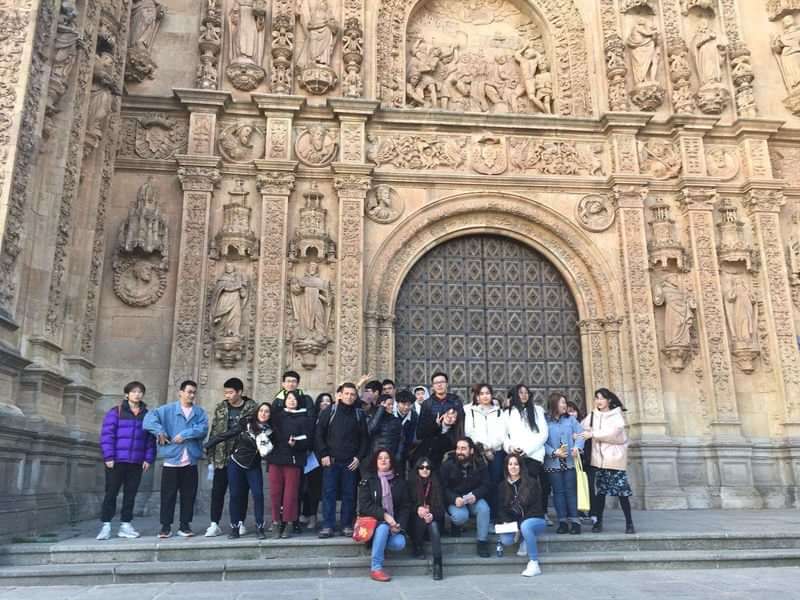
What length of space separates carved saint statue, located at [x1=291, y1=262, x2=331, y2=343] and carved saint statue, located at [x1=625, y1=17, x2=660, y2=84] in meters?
7.98

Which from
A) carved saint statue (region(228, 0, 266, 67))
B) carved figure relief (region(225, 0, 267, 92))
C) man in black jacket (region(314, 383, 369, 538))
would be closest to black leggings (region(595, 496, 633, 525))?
man in black jacket (region(314, 383, 369, 538))

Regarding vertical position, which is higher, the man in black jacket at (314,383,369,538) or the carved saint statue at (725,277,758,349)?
→ the carved saint statue at (725,277,758,349)

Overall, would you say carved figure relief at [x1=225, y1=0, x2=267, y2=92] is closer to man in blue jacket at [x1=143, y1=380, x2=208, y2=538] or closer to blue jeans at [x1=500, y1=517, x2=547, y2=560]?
man in blue jacket at [x1=143, y1=380, x2=208, y2=538]

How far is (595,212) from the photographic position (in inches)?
531

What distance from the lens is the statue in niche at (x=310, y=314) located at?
1194 centimetres

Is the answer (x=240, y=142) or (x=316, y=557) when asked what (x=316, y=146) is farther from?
(x=316, y=557)

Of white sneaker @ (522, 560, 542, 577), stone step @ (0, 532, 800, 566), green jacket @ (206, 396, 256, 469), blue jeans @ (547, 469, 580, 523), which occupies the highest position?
green jacket @ (206, 396, 256, 469)

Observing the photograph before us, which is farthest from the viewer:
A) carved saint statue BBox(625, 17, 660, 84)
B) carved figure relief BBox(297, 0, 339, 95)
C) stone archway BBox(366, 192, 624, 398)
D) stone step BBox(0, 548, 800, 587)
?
carved saint statue BBox(625, 17, 660, 84)

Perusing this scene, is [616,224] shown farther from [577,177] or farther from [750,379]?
[750,379]

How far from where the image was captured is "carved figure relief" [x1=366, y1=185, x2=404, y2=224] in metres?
12.9

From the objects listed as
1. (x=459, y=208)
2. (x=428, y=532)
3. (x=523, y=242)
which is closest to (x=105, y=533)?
(x=428, y=532)

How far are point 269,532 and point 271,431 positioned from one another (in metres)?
1.27

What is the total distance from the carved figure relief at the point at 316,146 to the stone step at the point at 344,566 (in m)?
7.92

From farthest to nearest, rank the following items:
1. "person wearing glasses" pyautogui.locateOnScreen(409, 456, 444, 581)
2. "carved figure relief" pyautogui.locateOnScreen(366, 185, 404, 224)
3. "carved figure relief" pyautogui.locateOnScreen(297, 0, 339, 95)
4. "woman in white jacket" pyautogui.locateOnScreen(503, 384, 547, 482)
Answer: "carved figure relief" pyautogui.locateOnScreen(297, 0, 339, 95), "carved figure relief" pyautogui.locateOnScreen(366, 185, 404, 224), "woman in white jacket" pyautogui.locateOnScreen(503, 384, 547, 482), "person wearing glasses" pyautogui.locateOnScreen(409, 456, 444, 581)
